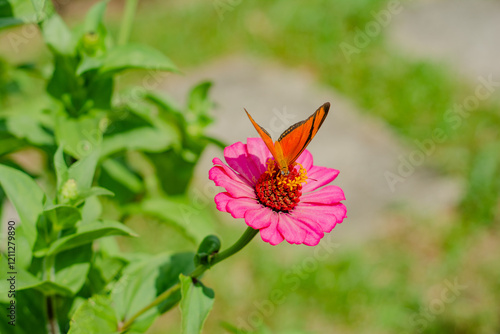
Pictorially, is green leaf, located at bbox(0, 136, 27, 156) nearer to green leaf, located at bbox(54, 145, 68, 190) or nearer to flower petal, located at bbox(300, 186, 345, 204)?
green leaf, located at bbox(54, 145, 68, 190)

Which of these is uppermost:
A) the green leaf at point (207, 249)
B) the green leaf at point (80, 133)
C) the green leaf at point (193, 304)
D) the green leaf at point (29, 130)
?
the green leaf at point (207, 249)

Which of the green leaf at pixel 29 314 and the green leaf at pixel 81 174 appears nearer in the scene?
the green leaf at pixel 81 174

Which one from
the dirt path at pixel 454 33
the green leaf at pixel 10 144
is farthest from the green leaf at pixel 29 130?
the dirt path at pixel 454 33

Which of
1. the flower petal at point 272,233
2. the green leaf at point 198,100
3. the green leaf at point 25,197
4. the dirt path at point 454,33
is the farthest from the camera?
the dirt path at point 454,33

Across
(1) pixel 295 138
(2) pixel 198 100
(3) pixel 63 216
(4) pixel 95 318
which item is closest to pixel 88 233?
(3) pixel 63 216

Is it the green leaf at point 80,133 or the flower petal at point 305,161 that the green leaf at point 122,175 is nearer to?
the green leaf at point 80,133

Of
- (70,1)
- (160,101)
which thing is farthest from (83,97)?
(70,1)

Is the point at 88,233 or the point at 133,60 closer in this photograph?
the point at 88,233

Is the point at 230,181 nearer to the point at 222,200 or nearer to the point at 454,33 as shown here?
the point at 222,200
